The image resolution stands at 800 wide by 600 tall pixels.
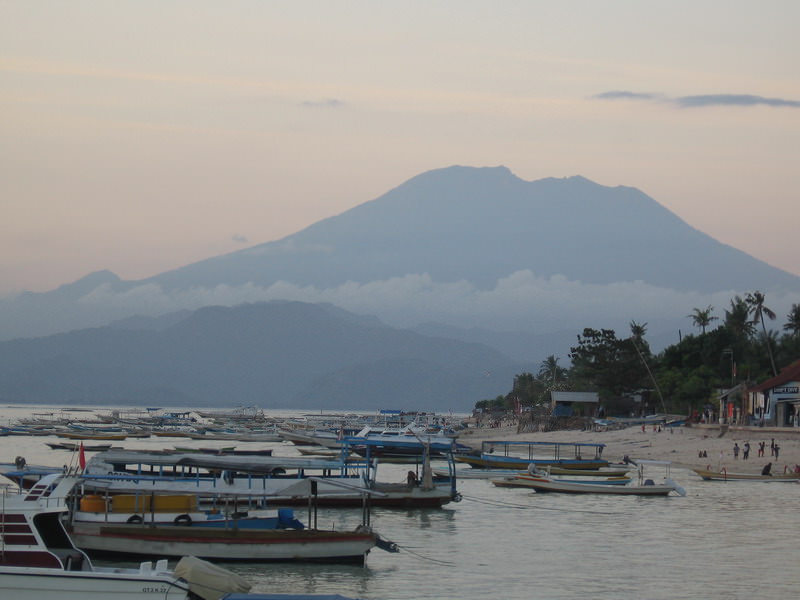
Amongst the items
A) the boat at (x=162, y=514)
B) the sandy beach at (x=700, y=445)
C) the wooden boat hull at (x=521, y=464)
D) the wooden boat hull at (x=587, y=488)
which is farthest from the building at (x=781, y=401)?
the boat at (x=162, y=514)

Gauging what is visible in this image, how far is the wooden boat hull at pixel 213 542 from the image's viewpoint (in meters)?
27.8

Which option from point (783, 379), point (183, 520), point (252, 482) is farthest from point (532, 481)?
point (783, 379)

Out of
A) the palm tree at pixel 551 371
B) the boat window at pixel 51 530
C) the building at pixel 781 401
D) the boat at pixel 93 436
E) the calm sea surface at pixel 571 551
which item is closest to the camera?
the boat window at pixel 51 530

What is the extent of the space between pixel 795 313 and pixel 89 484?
90912mm

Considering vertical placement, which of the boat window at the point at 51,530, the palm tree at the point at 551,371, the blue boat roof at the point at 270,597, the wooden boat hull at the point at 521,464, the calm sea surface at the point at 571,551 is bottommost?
the calm sea surface at the point at 571,551

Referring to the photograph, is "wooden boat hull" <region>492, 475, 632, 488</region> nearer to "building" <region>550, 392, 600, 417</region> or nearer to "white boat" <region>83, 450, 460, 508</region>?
"white boat" <region>83, 450, 460, 508</region>

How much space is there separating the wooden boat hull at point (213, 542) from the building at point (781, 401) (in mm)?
52243

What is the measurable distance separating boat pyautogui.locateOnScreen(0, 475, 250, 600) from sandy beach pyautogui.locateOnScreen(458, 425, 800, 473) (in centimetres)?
4544

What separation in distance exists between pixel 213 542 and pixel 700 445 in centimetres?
5165

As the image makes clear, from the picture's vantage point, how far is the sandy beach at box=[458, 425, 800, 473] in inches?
2522

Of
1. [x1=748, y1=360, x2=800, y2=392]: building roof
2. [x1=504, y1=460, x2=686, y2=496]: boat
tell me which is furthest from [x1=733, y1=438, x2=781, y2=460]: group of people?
[x1=504, y1=460, x2=686, y2=496]: boat

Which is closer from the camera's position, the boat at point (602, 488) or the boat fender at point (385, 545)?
the boat fender at point (385, 545)

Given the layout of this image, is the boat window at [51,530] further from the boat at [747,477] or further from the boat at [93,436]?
the boat at [93,436]

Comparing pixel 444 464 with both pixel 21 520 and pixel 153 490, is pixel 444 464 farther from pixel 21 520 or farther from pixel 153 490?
pixel 21 520
